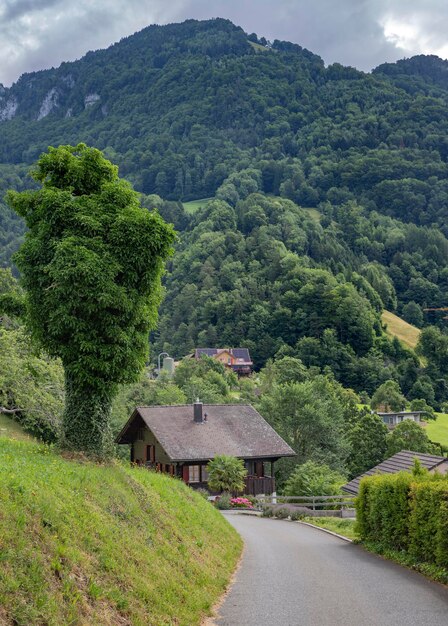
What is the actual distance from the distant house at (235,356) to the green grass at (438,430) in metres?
37.8

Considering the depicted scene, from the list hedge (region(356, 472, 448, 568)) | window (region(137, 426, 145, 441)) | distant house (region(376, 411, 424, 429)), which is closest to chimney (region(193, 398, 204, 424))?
window (region(137, 426, 145, 441))

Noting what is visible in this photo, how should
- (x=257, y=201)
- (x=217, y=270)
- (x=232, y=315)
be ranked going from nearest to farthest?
(x=232, y=315) < (x=217, y=270) < (x=257, y=201)

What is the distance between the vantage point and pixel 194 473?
49875mm

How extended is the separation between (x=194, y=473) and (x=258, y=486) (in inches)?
181

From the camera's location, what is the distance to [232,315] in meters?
149

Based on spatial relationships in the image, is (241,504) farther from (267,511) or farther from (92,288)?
(92,288)

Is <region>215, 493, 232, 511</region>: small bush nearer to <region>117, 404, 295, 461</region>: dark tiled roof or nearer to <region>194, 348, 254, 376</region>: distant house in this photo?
<region>117, 404, 295, 461</region>: dark tiled roof

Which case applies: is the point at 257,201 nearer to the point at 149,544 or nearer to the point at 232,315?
the point at 232,315

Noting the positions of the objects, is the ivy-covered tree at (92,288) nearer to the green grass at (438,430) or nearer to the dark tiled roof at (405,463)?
the dark tiled roof at (405,463)

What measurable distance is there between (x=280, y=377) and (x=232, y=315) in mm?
52755

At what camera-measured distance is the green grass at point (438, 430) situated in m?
88.9

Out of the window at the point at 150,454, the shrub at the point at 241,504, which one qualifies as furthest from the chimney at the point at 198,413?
the shrub at the point at 241,504

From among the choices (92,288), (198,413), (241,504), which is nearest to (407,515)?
(92,288)

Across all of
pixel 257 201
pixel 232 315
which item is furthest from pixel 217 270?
pixel 257 201
